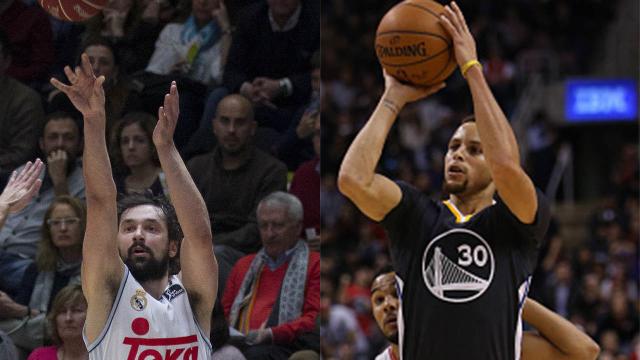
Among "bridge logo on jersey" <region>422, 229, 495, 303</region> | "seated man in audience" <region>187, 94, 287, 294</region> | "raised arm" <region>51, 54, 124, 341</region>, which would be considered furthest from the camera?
"seated man in audience" <region>187, 94, 287, 294</region>

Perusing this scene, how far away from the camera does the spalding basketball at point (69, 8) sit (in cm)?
487

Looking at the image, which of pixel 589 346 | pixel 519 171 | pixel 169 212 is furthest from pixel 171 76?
pixel 589 346

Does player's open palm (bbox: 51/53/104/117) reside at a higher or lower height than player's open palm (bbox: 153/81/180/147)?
higher

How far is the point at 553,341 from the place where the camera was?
16.8ft

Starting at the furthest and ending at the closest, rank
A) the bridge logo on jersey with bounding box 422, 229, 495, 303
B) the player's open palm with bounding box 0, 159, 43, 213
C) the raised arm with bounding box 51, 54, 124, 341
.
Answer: the player's open palm with bounding box 0, 159, 43, 213 → the bridge logo on jersey with bounding box 422, 229, 495, 303 → the raised arm with bounding box 51, 54, 124, 341

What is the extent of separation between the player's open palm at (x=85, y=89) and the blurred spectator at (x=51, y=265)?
52 cm

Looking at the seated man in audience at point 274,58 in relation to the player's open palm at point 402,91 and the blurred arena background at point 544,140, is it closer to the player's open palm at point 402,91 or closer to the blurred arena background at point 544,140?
the player's open palm at point 402,91

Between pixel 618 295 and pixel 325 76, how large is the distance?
694cm

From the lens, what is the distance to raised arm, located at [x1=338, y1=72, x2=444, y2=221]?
4.69m

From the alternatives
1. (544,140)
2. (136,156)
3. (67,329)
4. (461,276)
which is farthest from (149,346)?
(544,140)

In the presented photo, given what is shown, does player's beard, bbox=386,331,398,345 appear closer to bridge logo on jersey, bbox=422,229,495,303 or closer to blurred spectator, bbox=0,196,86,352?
bridge logo on jersey, bbox=422,229,495,303

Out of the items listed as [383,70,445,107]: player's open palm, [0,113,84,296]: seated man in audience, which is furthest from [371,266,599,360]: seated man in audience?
[0,113,84,296]: seated man in audience

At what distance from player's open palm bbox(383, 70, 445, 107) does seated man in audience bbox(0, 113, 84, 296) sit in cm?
128

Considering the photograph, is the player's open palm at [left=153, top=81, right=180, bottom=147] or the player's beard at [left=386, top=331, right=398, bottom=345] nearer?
the player's open palm at [left=153, top=81, right=180, bottom=147]
